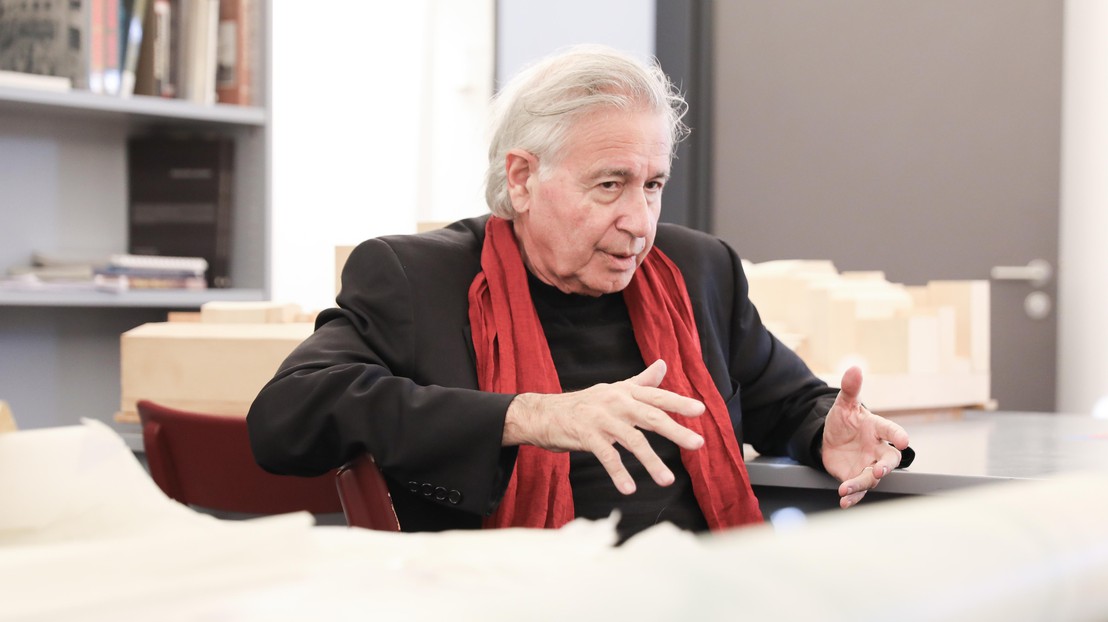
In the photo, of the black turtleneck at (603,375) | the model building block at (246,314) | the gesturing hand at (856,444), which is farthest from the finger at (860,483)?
the model building block at (246,314)

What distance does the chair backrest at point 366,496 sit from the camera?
1298 millimetres

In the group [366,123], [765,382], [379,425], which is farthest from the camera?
[366,123]

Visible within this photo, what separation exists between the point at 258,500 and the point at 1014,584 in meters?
1.46

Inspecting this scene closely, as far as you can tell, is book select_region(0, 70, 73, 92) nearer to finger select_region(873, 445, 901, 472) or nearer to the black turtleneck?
the black turtleneck

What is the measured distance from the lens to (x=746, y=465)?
1.59m

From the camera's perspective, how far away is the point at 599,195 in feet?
5.22

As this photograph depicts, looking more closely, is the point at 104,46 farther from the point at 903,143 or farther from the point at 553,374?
the point at 903,143

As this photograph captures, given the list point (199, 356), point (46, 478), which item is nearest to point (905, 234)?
point (199, 356)

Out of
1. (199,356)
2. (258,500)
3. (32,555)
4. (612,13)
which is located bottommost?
(258,500)

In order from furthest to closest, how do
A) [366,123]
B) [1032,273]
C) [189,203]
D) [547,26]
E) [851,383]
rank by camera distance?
[547,26] → [366,123] → [1032,273] → [189,203] → [851,383]

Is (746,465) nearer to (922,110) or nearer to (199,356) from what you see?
(199,356)

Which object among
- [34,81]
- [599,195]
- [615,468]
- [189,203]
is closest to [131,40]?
[34,81]

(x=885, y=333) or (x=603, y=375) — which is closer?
(x=603, y=375)

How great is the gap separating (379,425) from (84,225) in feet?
6.19
